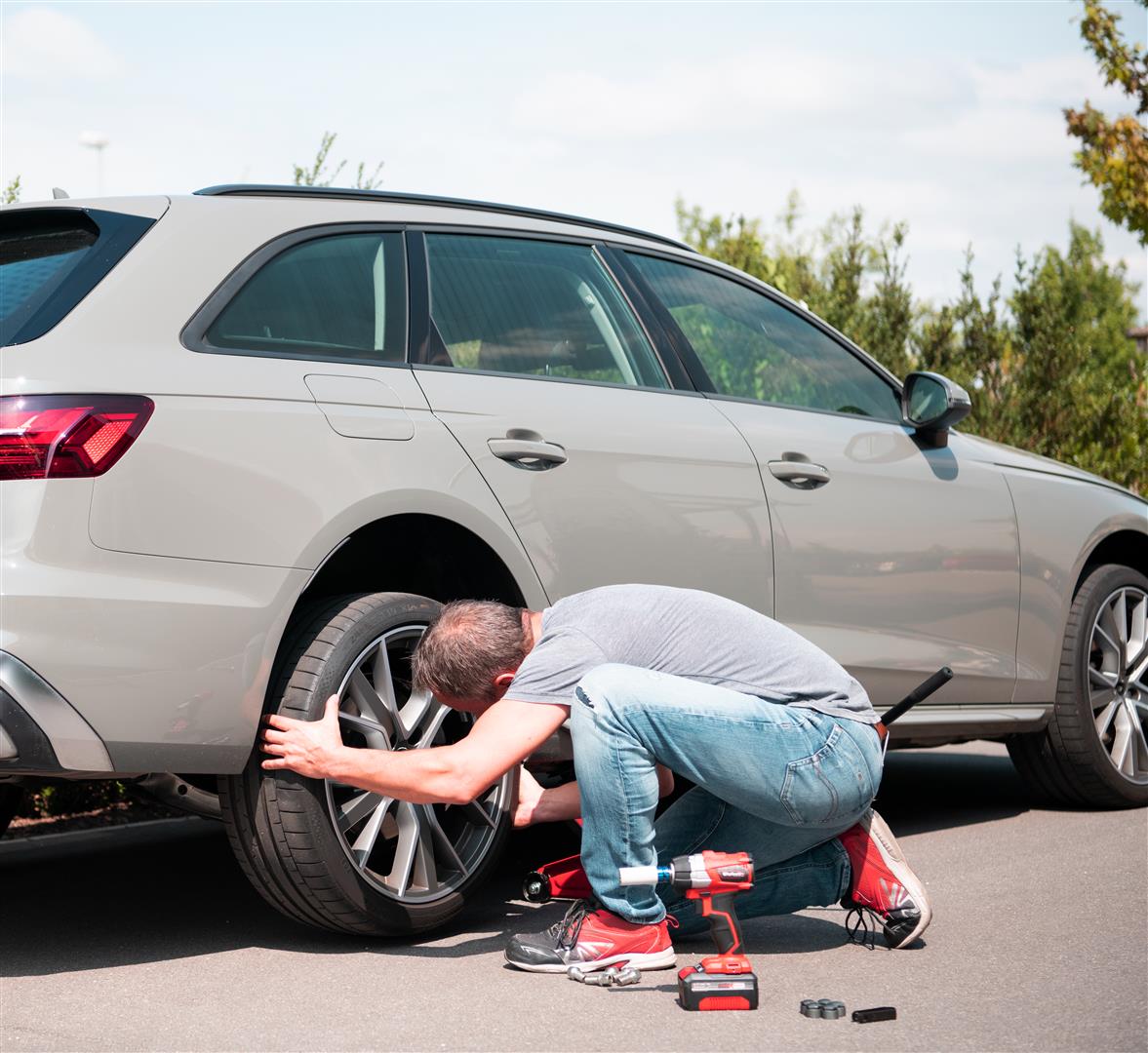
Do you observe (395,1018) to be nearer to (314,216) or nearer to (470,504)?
(470,504)

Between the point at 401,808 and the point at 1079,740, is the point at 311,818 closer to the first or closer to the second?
the point at 401,808

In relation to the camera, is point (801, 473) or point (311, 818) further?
point (801, 473)

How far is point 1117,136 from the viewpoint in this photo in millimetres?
13531

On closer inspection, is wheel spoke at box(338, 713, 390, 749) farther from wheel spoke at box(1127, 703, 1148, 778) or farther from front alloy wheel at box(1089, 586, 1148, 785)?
wheel spoke at box(1127, 703, 1148, 778)

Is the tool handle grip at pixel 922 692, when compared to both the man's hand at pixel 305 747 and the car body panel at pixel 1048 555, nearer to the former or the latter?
the man's hand at pixel 305 747

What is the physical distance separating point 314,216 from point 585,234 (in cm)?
109

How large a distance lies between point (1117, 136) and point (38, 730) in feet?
41.3

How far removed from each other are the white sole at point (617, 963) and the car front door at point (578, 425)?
37.5 inches

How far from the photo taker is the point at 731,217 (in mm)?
13781

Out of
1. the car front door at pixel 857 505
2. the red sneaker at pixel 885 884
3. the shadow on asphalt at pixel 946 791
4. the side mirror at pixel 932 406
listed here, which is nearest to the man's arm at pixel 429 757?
the red sneaker at pixel 885 884

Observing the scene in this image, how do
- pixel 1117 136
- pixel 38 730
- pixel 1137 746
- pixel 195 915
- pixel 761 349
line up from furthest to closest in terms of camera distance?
pixel 1117 136
pixel 1137 746
pixel 761 349
pixel 195 915
pixel 38 730

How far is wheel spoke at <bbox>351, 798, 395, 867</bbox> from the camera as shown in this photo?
11.9 feet

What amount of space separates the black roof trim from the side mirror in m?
0.92

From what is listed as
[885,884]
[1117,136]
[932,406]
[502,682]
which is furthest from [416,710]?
[1117,136]
